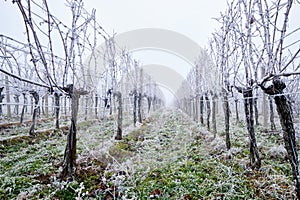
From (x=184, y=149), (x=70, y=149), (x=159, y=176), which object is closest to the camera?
(x=70, y=149)

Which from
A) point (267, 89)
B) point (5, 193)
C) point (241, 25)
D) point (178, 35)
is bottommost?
point (5, 193)

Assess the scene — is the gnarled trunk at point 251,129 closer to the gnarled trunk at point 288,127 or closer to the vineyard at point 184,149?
the vineyard at point 184,149

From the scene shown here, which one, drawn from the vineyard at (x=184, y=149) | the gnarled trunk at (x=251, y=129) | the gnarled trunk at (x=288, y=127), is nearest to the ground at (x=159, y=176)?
the vineyard at (x=184, y=149)

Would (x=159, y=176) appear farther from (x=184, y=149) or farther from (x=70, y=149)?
(x=184, y=149)

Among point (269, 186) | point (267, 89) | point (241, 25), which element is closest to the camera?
point (267, 89)

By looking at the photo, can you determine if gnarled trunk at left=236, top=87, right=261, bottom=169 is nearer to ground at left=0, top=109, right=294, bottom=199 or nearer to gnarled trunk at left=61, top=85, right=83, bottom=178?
ground at left=0, top=109, right=294, bottom=199

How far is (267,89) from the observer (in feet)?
9.01

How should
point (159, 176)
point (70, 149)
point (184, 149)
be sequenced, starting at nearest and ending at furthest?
1. point (70, 149)
2. point (159, 176)
3. point (184, 149)

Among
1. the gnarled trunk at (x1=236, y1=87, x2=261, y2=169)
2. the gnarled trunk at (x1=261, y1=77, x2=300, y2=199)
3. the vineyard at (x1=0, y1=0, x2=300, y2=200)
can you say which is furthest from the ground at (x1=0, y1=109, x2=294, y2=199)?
the gnarled trunk at (x1=261, y1=77, x2=300, y2=199)

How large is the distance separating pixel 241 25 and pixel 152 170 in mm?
3341

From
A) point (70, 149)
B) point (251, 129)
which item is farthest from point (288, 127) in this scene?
point (70, 149)

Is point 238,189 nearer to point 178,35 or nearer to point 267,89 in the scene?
point 267,89

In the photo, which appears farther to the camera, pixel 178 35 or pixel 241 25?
pixel 178 35

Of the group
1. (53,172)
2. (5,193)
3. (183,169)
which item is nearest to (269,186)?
(183,169)
